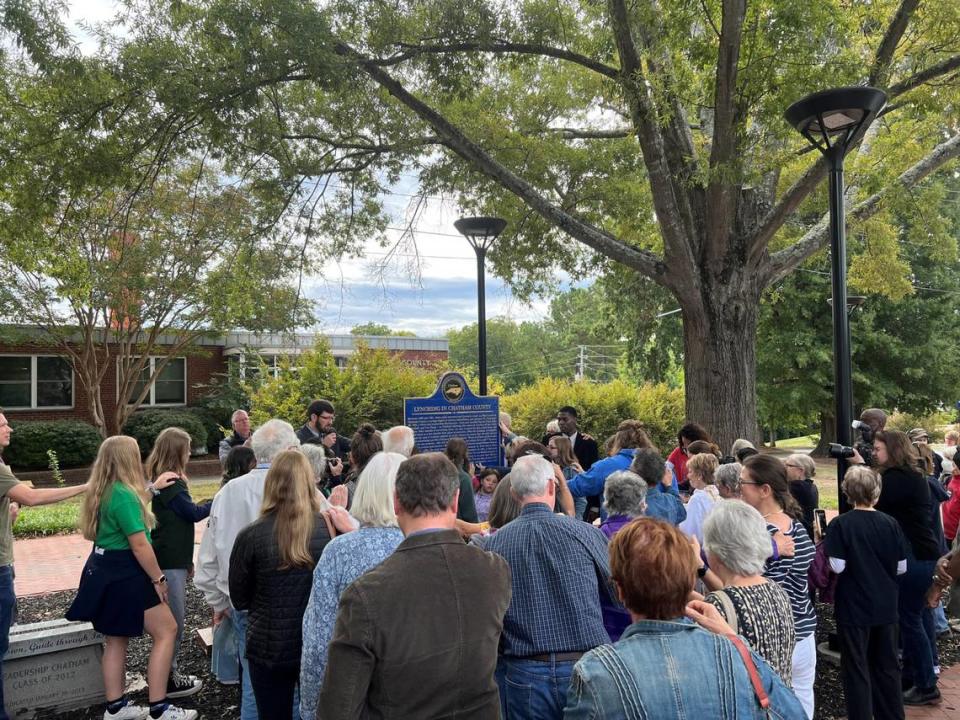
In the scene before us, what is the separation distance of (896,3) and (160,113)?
29.0 feet

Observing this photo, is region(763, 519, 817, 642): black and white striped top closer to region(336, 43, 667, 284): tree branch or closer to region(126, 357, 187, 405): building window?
region(336, 43, 667, 284): tree branch

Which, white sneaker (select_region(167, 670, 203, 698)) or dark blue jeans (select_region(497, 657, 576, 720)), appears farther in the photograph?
white sneaker (select_region(167, 670, 203, 698))

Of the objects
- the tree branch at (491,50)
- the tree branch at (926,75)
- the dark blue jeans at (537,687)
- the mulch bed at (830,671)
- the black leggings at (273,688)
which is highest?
the tree branch at (491,50)

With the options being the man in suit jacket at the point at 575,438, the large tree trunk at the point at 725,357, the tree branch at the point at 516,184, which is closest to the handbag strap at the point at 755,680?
the man in suit jacket at the point at 575,438

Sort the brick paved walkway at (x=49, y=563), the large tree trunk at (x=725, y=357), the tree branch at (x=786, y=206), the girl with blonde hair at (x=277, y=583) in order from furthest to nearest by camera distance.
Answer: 1. the brick paved walkway at (x=49, y=563)
2. the large tree trunk at (x=725, y=357)
3. the tree branch at (x=786, y=206)
4. the girl with blonde hair at (x=277, y=583)

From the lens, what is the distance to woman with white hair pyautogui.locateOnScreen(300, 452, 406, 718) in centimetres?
288

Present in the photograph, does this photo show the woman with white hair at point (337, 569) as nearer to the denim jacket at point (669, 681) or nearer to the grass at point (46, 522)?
the denim jacket at point (669, 681)

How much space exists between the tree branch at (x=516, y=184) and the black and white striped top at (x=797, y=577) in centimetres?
579

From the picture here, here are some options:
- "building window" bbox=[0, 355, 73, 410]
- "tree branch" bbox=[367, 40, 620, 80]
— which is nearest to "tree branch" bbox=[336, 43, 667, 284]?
"tree branch" bbox=[367, 40, 620, 80]

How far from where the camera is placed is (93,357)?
850 inches

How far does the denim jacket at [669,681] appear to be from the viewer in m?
1.97

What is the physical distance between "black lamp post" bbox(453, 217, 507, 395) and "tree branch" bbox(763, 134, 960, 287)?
3.64 metres

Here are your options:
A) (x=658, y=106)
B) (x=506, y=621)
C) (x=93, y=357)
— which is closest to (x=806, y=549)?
(x=506, y=621)

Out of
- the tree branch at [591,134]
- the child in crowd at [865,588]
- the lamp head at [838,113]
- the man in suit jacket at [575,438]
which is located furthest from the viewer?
the tree branch at [591,134]
